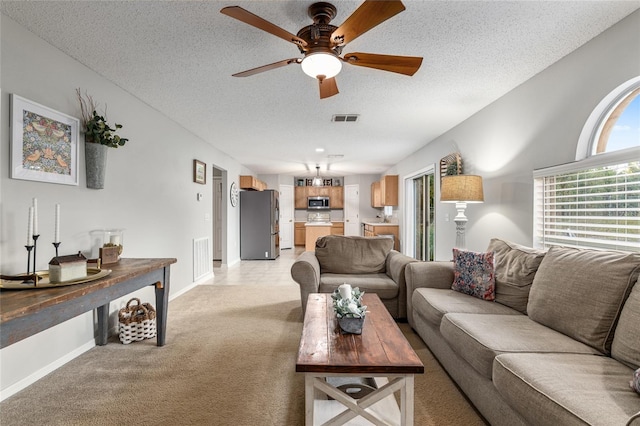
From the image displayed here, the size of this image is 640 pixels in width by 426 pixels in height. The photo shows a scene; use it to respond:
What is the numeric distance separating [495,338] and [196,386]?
1.86m

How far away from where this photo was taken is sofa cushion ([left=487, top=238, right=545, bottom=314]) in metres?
2.22

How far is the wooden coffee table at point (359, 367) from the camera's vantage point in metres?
1.40

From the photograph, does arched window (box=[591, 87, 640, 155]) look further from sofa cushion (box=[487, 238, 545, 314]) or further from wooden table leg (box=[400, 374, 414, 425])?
wooden table leg (box=[400, 374, 414, 425])

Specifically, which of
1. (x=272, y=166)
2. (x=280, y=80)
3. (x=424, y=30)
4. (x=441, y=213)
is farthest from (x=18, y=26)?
(x=272, y=166)

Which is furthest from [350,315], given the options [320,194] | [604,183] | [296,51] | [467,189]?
[320,194]

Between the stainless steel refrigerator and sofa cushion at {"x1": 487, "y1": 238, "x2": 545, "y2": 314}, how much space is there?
567cm

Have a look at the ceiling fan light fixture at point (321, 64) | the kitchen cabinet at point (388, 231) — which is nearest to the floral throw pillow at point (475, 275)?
the ceiling fan light fixture at point (321, 64)

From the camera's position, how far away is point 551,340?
165 cm

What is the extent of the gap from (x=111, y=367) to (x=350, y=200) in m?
8.17

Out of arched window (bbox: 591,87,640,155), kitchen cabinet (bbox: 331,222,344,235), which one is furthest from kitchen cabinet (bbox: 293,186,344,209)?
arched window (bbox: 591,87,640,155)

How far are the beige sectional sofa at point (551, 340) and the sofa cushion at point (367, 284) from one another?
0.78 meters

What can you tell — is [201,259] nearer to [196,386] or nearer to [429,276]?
[196,386]

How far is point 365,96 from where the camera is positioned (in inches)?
128

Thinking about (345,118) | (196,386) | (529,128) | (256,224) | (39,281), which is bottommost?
(196,386)
